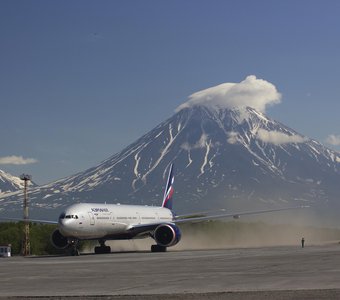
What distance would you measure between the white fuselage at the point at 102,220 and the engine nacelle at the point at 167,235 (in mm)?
3495

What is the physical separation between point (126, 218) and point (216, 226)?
45.3 metres

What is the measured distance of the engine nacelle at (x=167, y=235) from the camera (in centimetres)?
6138

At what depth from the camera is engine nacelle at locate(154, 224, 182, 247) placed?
61.4 meters

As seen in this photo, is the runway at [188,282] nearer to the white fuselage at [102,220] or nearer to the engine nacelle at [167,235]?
the white fuselage at [102,220]

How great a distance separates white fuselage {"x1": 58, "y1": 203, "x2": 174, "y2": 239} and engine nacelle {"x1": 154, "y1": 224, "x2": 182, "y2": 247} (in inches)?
138

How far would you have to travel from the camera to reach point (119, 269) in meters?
33.1

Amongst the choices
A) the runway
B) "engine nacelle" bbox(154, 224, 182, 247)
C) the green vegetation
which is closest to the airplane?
"engine nacelle" bbox(154, 224, 182, 247)

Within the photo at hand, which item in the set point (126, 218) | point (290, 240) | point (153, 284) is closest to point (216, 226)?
point (290, 240)

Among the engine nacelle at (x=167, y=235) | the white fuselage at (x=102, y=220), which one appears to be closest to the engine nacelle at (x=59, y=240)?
the white fuselage at (x=102, y=220)

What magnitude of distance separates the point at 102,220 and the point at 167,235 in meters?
6.05

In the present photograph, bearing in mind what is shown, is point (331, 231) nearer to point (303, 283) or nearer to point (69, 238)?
point (69, 238)

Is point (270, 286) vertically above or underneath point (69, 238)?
underneath

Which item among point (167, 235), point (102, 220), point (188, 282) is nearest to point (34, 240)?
point (167, 235)

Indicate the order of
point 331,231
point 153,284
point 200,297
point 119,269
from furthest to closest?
point 331,231 → point 119,269 → point 153,284 → point 200,297
